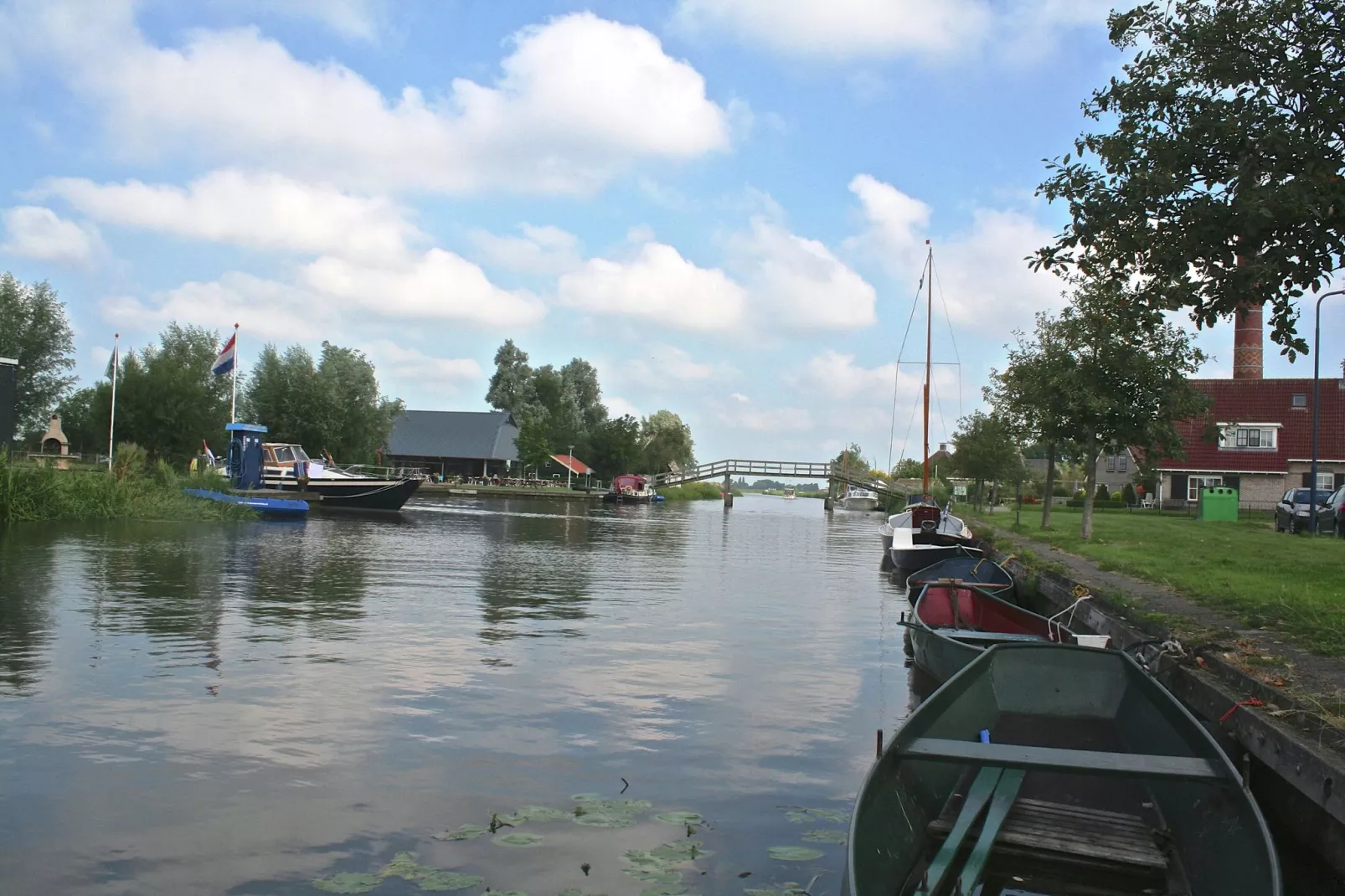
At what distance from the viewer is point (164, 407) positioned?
1815 inches

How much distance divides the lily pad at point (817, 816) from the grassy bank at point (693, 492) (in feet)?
274

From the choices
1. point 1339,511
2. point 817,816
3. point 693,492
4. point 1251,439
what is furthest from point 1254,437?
point 693,492

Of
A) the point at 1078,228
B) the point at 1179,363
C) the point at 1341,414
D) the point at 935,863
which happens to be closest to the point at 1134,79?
the point at 1078,228

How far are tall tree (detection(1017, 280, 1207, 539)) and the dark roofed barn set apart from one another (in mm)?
67196

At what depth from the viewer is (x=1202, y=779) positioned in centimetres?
564

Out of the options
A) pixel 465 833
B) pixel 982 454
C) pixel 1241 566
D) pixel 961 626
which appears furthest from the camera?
pixel 982 454

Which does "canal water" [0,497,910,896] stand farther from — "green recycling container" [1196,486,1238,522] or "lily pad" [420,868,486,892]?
"green recycling container" [1196,486,1238,522]

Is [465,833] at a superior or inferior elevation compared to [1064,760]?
inferior

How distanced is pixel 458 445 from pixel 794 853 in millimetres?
85707

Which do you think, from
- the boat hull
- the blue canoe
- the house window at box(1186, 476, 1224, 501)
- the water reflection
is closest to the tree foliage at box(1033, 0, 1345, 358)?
the water reflection

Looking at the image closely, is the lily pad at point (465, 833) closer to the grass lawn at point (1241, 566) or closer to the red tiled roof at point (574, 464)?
the grass lawn at point (1241, 566)

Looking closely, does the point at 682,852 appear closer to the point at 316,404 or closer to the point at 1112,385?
the point at 1112,385

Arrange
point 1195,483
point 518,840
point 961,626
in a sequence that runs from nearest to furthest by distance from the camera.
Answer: point 518,840 → point 961,626 → point 1195,483

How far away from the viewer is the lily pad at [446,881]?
5.73 m
